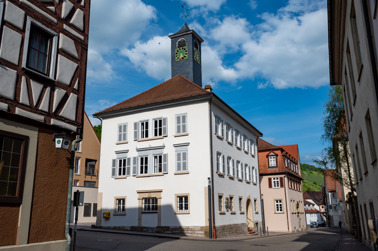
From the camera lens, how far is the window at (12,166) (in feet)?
30.8

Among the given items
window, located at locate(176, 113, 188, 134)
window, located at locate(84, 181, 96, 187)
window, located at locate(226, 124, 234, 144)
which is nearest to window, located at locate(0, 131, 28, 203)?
window, located at locate(176, 113, 188, 134)

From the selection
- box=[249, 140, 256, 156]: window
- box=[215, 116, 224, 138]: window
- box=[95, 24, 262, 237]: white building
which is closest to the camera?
box=[95, 24, 262, 237]: white building

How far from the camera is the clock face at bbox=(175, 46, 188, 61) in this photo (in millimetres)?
36375

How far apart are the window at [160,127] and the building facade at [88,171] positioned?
1527 centimetres

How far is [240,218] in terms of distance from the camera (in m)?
30.6

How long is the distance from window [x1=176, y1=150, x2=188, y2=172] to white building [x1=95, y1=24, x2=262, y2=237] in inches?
1.8

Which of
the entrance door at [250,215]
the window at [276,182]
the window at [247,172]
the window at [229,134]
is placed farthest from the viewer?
the window at [276,182]

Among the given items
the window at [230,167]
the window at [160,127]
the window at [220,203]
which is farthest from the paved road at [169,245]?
the window at [160,127]

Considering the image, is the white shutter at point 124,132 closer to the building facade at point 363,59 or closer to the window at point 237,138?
the window at point 237,138

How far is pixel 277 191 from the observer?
141 feet

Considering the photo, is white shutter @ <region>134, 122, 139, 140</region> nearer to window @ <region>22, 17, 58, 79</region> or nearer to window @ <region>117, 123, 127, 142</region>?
window @ <region>117, 123, 127, 142</region>

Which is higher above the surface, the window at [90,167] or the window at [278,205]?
the window at [90,167]

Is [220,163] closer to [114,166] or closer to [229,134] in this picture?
[229,134]

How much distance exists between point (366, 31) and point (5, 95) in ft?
32.3
